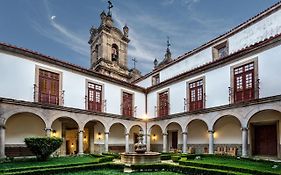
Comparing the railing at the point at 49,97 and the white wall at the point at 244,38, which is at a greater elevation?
the white wall at the point at 244,38

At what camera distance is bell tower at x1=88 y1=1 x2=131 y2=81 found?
2802 centimetres

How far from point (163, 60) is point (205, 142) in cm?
1743

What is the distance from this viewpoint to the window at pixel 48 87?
16.2 m

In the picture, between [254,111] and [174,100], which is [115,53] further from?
[254,111]

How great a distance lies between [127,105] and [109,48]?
29.3 ft

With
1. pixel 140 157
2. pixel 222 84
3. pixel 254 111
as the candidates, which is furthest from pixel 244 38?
pixel 140 157

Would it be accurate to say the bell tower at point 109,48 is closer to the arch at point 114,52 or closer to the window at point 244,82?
the arch at point 114,52

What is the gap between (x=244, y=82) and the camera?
1552 cm

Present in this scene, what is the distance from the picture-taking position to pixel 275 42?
13.8m

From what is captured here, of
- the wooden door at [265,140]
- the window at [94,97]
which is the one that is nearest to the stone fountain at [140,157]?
the window at [94,97]

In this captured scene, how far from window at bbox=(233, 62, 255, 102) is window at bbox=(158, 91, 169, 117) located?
681 cm

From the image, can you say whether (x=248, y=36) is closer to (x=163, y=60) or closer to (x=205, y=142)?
(x=205, y=142)

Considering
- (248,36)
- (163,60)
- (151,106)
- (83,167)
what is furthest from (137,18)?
(83,167)

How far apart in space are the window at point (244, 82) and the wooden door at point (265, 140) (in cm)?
254
